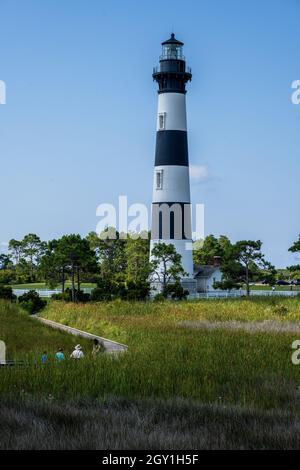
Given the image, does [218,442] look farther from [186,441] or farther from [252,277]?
[252,277]

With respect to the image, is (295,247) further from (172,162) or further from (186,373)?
(186,373)

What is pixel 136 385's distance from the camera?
1538 centimetres

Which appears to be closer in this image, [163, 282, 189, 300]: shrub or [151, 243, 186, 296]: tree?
[163, 282, 189, 300]: shrub

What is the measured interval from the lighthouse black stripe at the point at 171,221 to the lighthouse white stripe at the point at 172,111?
503cm

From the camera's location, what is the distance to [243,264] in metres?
59.2

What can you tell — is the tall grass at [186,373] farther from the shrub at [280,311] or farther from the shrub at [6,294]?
the shrub at [6,294]

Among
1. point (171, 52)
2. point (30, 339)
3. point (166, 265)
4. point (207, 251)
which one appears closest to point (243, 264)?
point (166, 265)

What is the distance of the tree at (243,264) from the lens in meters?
58.0

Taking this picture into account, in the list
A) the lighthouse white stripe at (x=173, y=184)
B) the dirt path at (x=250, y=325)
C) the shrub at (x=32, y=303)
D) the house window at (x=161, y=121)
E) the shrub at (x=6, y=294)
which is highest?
the house window at (x=161, y=121)

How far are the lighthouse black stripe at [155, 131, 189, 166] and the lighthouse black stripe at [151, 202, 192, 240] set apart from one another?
2751mm

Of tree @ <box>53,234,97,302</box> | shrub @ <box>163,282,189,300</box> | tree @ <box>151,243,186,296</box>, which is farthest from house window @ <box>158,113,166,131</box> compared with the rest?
tree @ <box>53,234,97,302</box>

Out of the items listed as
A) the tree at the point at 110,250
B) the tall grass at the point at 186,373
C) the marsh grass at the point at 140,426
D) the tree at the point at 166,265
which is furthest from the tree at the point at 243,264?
the marsh grass at the point at 140,426

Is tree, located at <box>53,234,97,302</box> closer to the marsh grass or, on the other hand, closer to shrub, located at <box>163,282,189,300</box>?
shrub, located at <box>163,282,189,300</box>

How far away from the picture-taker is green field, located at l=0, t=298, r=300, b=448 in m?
11.5
